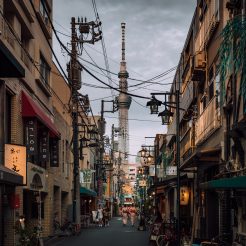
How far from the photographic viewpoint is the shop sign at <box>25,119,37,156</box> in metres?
25.6

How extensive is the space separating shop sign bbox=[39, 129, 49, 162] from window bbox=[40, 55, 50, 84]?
10.9ft

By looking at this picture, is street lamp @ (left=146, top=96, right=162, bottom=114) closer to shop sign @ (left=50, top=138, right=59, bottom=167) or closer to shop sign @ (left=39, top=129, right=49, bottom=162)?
shop sign @ (left=39, top=129, right=49, bottom=162)

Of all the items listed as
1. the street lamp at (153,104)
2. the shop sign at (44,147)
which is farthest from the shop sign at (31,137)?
the street lamp at (153,104)

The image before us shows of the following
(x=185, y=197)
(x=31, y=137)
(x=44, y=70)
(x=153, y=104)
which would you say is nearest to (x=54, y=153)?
(x=44, y=70)

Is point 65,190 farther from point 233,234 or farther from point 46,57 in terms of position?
point 233,234

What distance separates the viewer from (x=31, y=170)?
2731cm

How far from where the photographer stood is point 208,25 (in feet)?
83.0

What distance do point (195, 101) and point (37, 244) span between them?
13.5m

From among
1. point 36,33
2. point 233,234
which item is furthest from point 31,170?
point 233,234

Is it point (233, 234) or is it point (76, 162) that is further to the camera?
point (76, 162)

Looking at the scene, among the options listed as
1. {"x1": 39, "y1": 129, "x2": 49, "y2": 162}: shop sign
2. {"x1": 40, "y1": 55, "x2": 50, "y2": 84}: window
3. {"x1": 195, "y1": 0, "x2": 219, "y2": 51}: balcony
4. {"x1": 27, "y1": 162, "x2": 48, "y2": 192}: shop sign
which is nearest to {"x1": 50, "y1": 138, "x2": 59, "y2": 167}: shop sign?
{"x1": 27, "y1": 162, "x2": 48, "y2": 192}: shop sign

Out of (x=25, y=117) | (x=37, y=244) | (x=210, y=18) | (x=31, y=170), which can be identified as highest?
(x=210, y=18)

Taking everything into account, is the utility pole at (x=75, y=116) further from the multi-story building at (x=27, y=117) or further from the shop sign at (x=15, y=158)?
the shop sign at (x=15, y=158)

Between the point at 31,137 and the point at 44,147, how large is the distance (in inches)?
149
